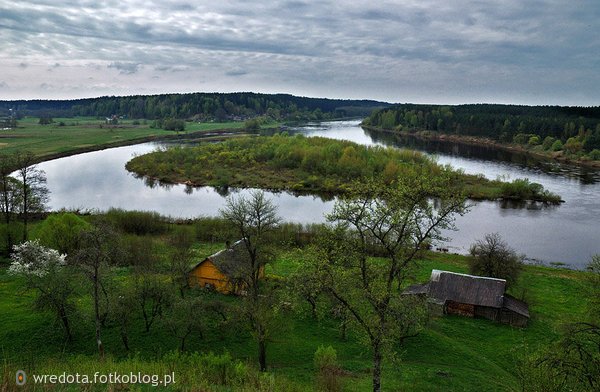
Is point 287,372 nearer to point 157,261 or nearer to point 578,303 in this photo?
point 157,261

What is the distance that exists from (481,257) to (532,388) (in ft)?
67.6

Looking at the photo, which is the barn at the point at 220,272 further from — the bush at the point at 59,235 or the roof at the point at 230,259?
the bush at the point at 59,235

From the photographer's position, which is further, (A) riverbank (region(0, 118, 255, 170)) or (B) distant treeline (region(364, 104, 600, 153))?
(B) distant treeline (region(364, 104, 600, 153))

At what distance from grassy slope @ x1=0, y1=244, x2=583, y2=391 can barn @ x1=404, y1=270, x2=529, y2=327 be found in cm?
87

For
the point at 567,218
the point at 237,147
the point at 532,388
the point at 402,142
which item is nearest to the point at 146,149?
the point at 237,147

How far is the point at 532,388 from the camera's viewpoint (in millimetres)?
12383

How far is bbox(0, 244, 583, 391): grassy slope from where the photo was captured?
19.0m

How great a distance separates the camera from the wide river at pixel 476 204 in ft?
155

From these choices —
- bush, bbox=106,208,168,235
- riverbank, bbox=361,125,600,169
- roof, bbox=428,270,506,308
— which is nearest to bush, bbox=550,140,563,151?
riverbank, bbox=361,125,600,169

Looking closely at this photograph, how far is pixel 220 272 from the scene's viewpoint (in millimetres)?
28266

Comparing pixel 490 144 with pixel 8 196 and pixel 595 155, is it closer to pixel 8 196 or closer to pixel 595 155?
pixel 595 155

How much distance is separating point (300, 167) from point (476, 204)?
51.0 meters

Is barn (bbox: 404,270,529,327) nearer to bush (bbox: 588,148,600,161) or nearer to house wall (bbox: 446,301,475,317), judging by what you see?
house wall (bbox: 446,301,475,317)

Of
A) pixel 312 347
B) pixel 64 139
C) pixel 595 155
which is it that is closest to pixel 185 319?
pixel 312 347
